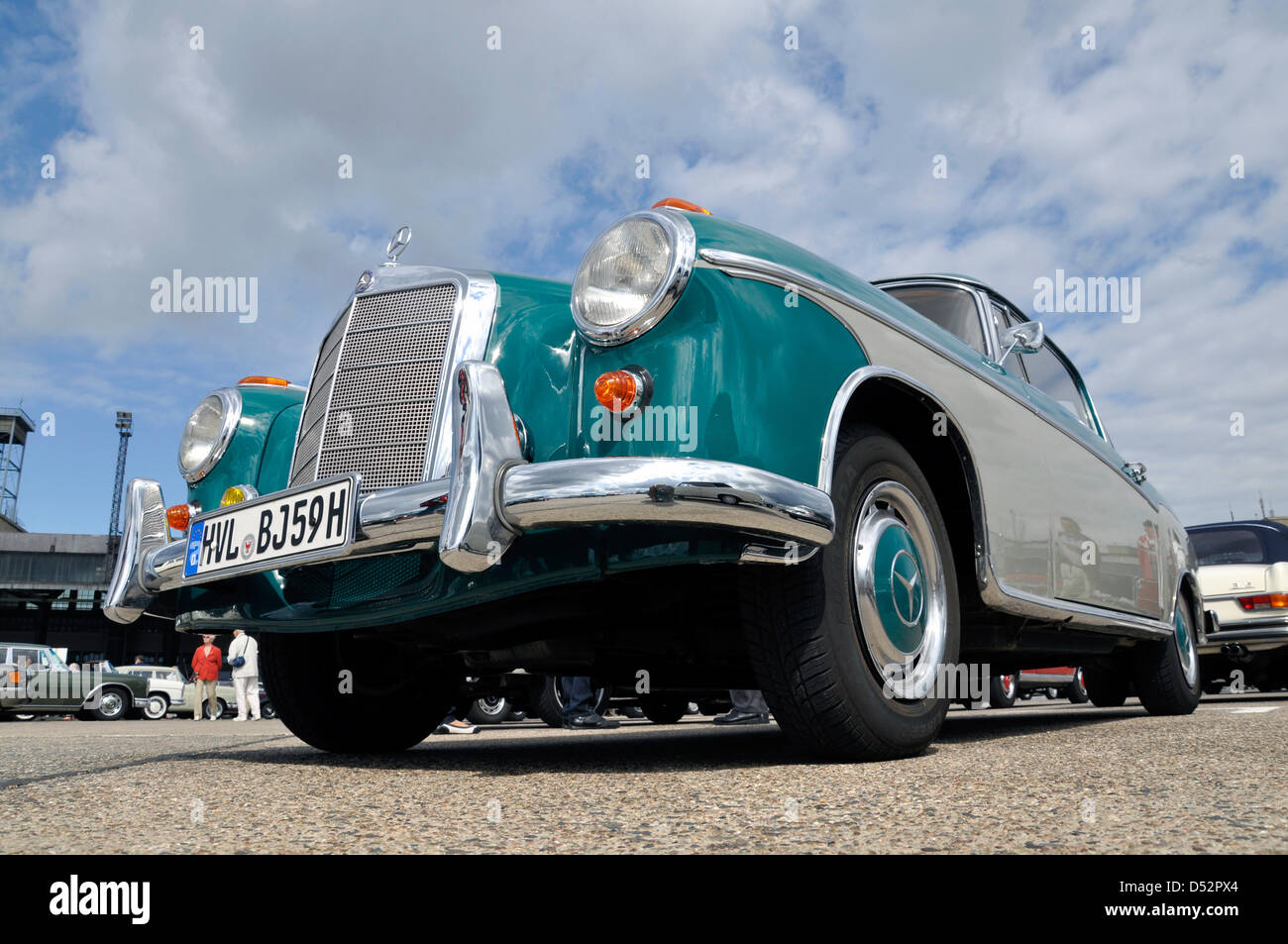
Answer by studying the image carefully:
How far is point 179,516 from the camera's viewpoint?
349 cm

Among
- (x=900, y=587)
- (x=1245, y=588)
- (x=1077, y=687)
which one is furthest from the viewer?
(x=1077, y=687)

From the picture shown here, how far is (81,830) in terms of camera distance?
5.74ft

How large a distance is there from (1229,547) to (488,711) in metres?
6.74

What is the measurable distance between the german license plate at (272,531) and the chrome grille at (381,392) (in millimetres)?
166

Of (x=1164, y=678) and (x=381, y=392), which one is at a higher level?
(x=381, y=392)

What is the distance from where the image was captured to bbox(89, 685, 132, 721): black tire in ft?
50.0

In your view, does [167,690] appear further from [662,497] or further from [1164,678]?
[662,497]

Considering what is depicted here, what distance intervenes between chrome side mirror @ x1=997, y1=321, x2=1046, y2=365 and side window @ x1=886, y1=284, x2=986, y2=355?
0.10 m

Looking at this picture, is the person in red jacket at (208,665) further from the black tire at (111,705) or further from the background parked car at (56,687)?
the black tire at (111,705)

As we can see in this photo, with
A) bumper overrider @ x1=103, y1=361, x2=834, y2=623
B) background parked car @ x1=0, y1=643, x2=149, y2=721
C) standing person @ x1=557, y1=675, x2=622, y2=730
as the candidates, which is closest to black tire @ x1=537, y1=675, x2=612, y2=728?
standing person @ x1=557, y1=675, x2=622, y2=730

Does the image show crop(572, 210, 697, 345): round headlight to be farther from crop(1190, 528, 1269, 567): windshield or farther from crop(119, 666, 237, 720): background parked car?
crop(119, 666, 237, 720): background parked car

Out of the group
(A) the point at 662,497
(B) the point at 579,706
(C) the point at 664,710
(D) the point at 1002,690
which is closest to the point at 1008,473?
(A) the point at 662,497
